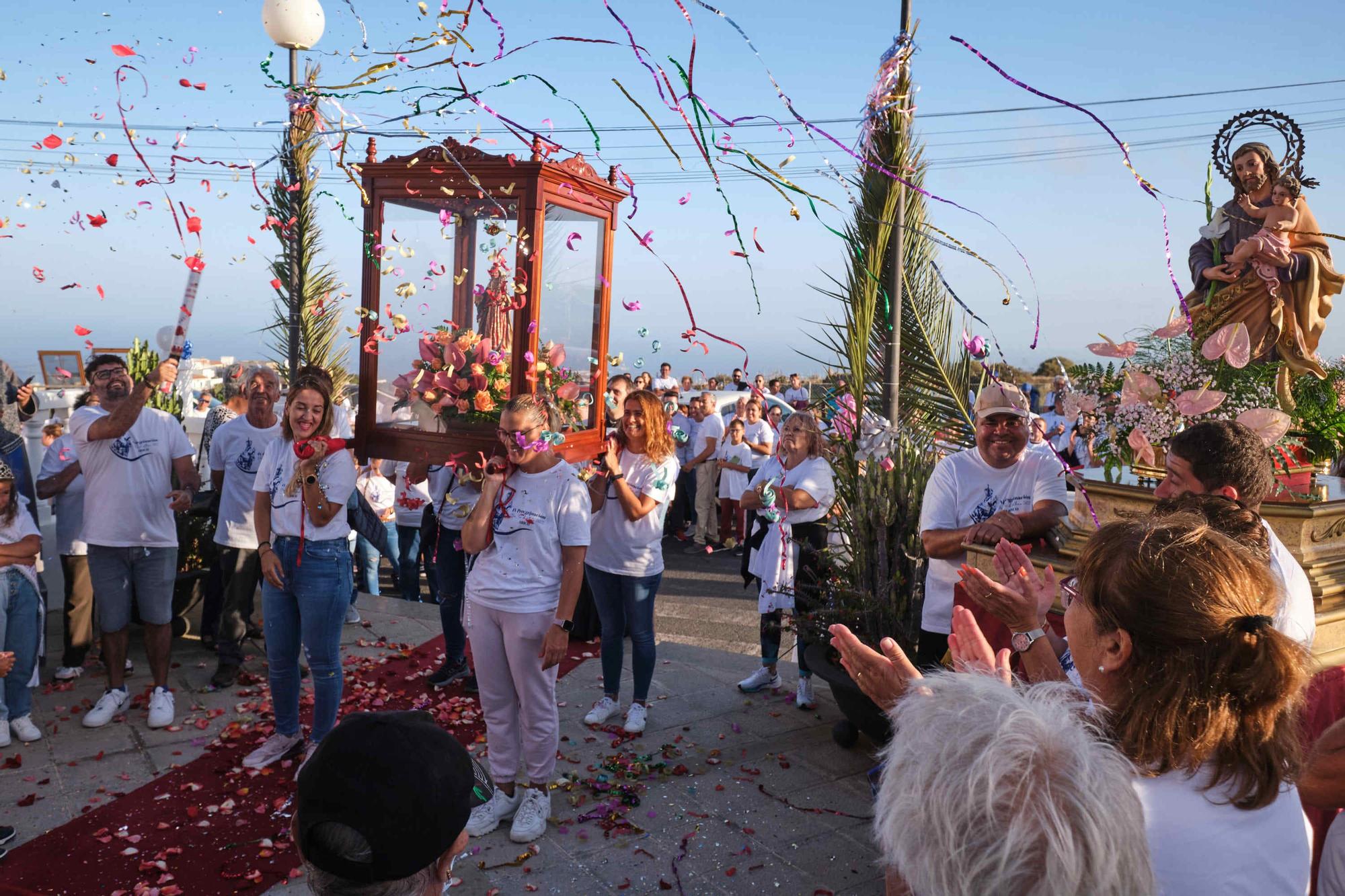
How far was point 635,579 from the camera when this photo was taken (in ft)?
18.0

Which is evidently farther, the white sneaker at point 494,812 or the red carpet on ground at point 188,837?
the white sneaker at point 494,812

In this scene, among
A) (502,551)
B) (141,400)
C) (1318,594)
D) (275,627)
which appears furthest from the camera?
(141,400)

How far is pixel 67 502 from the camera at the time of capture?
20.1 feet

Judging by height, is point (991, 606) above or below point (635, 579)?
above

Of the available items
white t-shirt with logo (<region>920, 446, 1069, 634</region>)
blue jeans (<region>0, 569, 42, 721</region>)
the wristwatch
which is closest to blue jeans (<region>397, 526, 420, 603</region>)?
blue jeans (<region>0, 569, 42, 721</region>)

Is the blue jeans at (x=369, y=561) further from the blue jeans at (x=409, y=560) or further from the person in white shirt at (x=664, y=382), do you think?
the person in white shirt at (x=664, y=382)

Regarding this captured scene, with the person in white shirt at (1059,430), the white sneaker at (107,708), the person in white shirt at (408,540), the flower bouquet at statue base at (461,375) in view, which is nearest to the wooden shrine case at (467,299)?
the flower bouquet at statue base at (461,375)

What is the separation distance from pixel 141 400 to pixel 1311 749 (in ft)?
18.4

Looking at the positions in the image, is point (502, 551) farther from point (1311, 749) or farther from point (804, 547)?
point (1311, 749)

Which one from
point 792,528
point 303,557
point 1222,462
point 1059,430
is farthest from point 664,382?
point 1222,462

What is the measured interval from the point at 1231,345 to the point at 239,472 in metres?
5.64

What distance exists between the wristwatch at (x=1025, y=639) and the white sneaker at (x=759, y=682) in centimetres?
398

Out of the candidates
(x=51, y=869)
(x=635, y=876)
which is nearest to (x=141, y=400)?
(x=51, y=869)

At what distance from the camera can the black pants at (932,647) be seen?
4.63 metres
